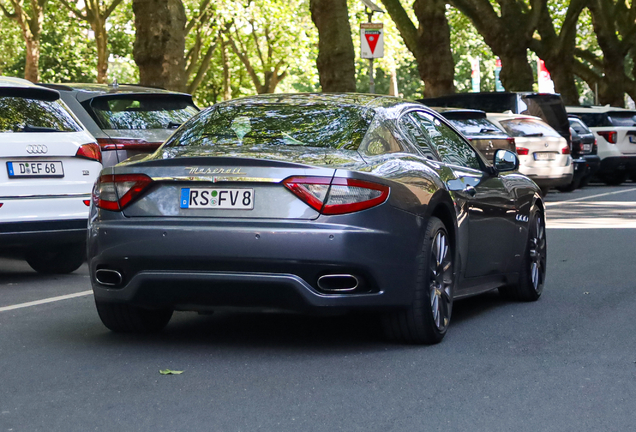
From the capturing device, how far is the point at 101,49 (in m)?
37.4

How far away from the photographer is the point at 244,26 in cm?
4875

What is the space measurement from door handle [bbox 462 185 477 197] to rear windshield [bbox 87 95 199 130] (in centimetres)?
456

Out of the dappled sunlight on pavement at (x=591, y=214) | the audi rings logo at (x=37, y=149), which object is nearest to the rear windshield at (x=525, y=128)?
the dappled sunlight on pavement at (x=591, y=214)

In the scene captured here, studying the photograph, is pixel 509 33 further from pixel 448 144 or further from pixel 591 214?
pixel 448 144

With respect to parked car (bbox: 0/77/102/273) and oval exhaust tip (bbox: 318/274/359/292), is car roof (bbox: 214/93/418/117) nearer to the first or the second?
oval exhaust tip (bbox: 318/274/359/292)

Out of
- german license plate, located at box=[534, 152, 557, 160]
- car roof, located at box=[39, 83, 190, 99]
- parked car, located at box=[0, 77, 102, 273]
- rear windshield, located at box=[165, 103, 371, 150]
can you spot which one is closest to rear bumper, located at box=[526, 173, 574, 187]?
german license plate, located at box=[534, 152, 557, 160]

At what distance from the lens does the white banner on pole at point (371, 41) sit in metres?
20.5

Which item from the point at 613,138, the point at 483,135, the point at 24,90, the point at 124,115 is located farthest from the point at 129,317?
the point at 613,138

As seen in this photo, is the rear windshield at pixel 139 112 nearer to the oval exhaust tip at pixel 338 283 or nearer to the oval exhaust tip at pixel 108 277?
the oval exhaust tip at pixel 108 277

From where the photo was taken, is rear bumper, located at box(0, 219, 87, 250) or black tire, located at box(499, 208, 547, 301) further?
rear bumper, located at box(0, 219, 87, 250)

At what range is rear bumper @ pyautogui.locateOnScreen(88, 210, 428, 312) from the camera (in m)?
5.62

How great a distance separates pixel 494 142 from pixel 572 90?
806 inches

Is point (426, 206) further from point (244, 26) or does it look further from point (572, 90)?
point (244, 26)

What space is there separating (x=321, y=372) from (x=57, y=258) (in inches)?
202
